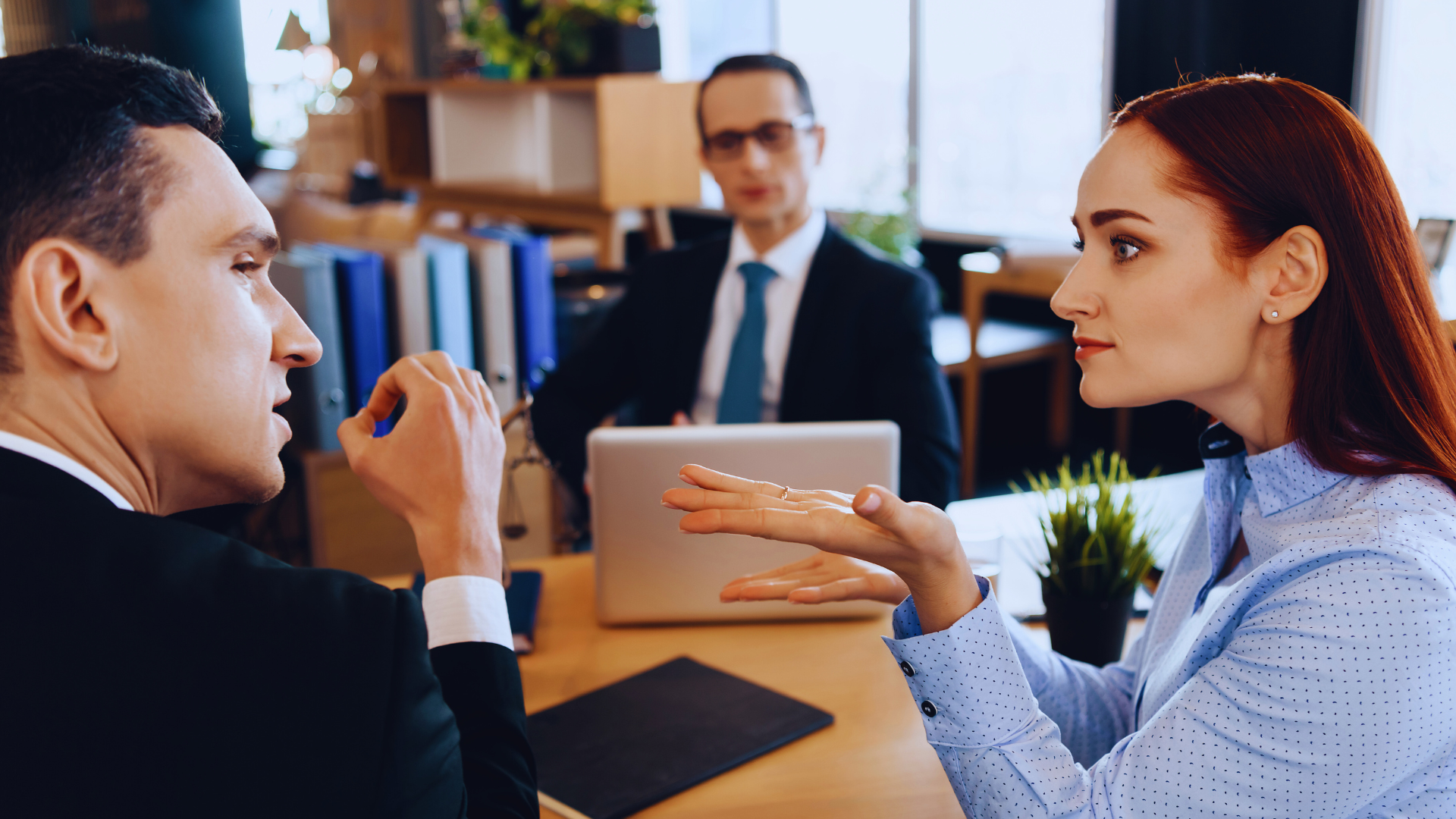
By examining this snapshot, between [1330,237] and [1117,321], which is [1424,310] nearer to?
[1330,237]

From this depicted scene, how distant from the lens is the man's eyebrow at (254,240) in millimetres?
811

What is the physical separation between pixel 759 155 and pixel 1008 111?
3140 millimetres

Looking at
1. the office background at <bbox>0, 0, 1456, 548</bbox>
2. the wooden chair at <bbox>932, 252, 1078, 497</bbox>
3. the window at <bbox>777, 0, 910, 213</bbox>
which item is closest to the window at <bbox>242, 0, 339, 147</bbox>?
the office background at <bbox>0, 0, 1456, 548</bbox>

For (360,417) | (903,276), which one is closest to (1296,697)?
(360,417)

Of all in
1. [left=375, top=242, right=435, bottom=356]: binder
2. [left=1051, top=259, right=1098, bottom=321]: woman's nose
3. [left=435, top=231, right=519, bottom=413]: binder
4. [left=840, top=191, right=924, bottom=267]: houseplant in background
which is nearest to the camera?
[left=1051, top=259, right=1098, bottom=321]: woman's nose

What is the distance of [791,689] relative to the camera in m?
1.28

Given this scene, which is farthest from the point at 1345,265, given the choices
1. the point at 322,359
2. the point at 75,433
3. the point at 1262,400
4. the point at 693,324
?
the point at 322,359

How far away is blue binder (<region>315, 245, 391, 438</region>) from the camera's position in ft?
8.34

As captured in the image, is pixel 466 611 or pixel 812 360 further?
pixel 812 360

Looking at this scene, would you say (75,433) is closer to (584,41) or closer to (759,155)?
(759,155)

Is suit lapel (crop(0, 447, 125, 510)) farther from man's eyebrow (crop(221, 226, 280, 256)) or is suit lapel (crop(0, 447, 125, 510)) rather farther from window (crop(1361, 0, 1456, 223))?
window (crop(1361, 0, 1456, 223))

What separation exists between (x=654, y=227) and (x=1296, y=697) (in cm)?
338

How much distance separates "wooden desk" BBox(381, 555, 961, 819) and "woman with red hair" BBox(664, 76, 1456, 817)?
0.16 metres

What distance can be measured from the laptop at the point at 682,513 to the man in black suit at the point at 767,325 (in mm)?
648
